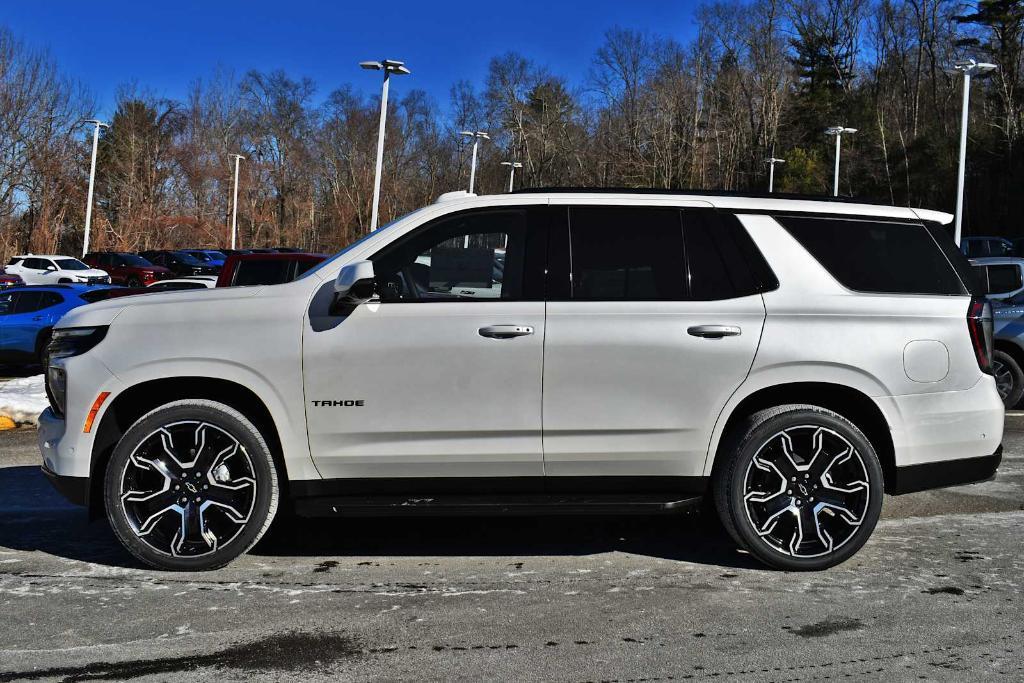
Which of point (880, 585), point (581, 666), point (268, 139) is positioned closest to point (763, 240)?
point (880, 585)

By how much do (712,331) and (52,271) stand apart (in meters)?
38.0

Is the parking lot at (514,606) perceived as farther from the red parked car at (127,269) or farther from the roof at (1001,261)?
the red parked car at (127,269)

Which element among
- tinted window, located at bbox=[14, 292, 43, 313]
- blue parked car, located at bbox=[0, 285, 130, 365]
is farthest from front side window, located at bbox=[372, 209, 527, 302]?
tinted window, located at bbox=[14, 292, 43, 313]

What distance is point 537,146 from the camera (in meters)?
70.4

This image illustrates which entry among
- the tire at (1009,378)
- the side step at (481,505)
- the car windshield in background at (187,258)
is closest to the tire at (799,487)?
the side step at (481,505)

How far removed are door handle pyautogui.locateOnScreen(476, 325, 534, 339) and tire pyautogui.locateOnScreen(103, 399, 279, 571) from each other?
1228mm

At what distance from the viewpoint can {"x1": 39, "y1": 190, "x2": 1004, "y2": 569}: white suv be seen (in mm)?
4734

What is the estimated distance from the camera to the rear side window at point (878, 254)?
5.02m

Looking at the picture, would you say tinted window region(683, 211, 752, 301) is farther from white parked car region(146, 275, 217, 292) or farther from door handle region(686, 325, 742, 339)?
white parked car region(146, 275, 217, 292)

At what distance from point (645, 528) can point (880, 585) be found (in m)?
1.50

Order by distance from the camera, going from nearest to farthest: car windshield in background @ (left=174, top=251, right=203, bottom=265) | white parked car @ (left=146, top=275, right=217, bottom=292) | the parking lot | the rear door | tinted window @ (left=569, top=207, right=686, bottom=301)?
the parking lot < the rear door < tinted window @ (left=569, top=207, right=686, bottom=301) < white parked car @ (left=146, top=275, right=217, bottom=292) < car windshield in background @ (left=174, top=251, right=203, bottom=265)

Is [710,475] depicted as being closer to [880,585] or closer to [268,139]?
[880,585]

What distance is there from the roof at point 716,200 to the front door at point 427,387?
58cm

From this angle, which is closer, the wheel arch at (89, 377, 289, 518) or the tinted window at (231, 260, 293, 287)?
the wheel arch at (89, 377, 289, 518)
